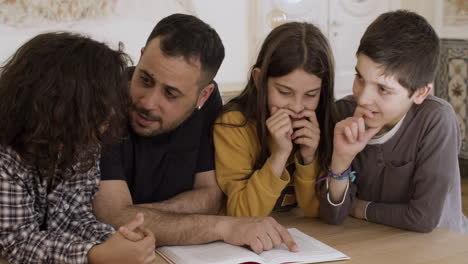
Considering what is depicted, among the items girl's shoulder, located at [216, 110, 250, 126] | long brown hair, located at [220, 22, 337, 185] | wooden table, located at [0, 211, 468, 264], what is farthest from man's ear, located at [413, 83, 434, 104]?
girl's shoulder, located at [216, 110, 250, 126]

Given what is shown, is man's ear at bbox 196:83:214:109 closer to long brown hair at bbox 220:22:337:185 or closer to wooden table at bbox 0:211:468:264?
long brown hair at bbox 220:22:337:185

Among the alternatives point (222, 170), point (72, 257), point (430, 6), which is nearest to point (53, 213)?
point (72, 257)

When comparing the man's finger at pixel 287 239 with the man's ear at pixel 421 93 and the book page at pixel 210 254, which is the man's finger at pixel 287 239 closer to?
the book page at pixel 210 254

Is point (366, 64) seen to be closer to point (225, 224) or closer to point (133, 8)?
point (225, 224)

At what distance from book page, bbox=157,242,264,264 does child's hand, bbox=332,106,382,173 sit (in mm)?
456

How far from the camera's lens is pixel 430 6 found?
5.13 meters

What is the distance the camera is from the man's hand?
1557mm

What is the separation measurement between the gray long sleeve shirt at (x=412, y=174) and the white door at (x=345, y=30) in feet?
10.2

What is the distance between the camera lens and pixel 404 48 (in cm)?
176

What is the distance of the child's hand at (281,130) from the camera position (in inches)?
73.4

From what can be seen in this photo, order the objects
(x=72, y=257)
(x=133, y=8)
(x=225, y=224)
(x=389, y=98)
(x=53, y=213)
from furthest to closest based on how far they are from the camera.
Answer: (x=133, y=8) < (x=389, y=98) < (x=225, y=224) < (x=53, y=213) < (x=72, y=257)

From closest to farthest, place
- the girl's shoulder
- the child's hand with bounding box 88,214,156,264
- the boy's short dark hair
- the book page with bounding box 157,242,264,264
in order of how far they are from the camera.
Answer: the child's hand with bounding box 88,214,156,264
the book page with bounding box 157,242,264,264
the boy's short dark hair
the girl's shoulder

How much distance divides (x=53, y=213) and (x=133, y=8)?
2698 millimetres

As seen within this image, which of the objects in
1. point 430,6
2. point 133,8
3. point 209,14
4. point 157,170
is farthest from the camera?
point 430,6
